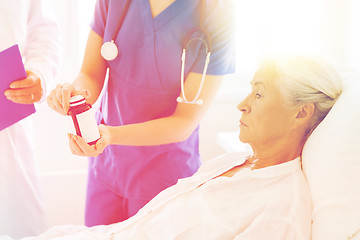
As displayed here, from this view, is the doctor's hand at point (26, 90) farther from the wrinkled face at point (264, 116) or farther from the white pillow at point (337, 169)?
the white pillow at point (337, 169)

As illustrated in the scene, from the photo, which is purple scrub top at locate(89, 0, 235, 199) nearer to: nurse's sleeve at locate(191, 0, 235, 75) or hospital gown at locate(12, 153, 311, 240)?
nurse's sleeve at locate(191, 0, 235, 75)

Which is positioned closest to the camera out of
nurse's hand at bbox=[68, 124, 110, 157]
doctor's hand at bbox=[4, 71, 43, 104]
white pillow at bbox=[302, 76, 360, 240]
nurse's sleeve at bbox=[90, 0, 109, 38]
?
white pillow at bbox=[302, 76, 360, 240]

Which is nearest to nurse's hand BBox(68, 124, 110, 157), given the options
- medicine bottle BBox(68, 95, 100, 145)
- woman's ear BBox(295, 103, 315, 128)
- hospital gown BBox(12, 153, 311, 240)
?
medicine bottle BBox(68, 95, 100, 145)

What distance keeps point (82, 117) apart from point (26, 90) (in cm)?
34

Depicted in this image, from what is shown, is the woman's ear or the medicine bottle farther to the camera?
the woman's ear

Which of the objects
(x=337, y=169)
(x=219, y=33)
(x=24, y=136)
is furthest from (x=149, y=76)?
(x=337, y=169)

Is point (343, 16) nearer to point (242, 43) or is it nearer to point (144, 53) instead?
point (242, 43)

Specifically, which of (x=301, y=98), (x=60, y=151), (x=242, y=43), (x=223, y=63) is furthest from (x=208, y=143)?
(x=301, y=98)

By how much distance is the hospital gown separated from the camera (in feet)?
2.94

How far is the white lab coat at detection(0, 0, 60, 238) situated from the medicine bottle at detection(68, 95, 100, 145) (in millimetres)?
407

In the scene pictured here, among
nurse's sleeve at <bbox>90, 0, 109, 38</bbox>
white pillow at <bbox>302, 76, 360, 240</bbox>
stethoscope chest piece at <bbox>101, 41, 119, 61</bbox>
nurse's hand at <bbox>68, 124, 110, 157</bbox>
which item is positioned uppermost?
nurse's sleeve at <bbox>90, 0, 109, 38</bbox>

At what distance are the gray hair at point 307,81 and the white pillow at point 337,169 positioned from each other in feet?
0.10

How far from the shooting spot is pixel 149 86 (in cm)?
121

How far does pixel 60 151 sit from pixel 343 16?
5.37ft
